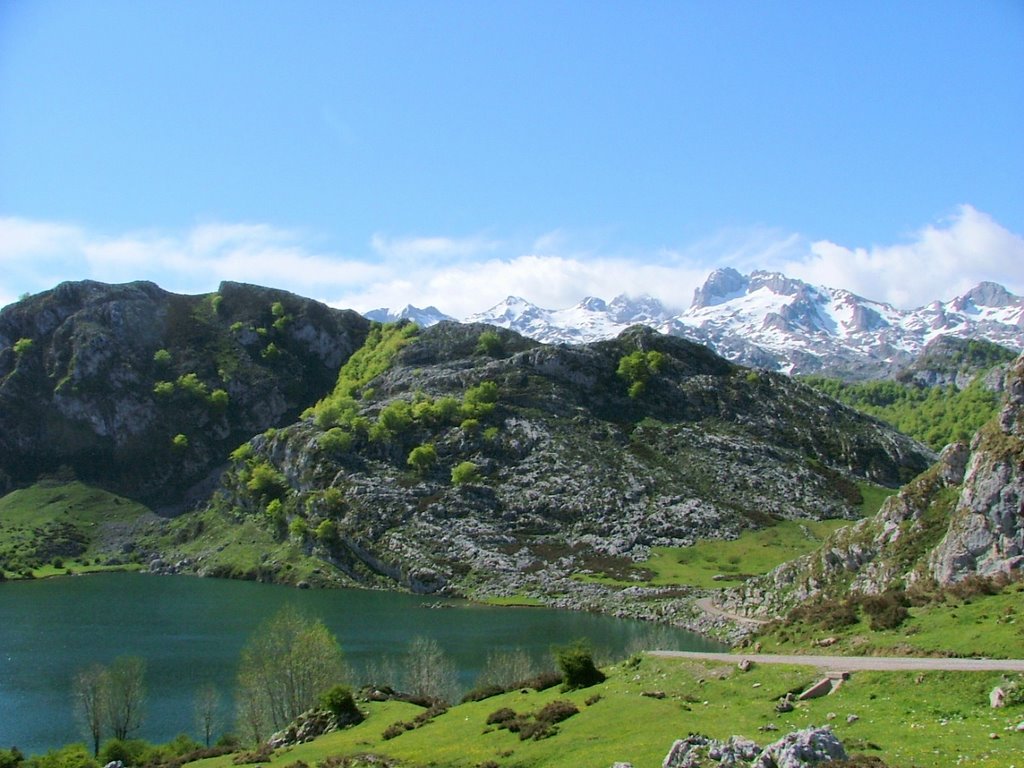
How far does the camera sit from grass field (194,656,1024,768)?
91.2 feet

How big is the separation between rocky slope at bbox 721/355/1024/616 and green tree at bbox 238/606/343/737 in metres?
49.6

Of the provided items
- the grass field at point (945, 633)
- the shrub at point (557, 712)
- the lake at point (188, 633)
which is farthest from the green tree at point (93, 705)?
the grass field at point (945, 633)

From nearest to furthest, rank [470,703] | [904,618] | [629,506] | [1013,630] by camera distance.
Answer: [1013,630] → [904,618] → [470,703] → [629,506]

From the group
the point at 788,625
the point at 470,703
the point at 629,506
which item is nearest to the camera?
the point at 788,625

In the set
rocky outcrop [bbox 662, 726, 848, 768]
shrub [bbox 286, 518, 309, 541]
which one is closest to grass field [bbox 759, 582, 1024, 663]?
rocky outcrop [bbox 662, 726, 848, 768]

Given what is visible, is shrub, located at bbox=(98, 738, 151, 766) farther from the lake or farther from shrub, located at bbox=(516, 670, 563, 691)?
shrub, located at bbox=(516, 670, 563, 691)

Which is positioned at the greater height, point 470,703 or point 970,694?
point 970,694

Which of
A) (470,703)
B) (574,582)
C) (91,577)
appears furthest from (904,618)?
(91,577)

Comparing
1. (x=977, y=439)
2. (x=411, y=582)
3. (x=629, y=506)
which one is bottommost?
(x=411, y=582)

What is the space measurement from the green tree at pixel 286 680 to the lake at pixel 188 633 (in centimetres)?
686

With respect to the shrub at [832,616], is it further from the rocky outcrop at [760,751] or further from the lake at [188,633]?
the lake at [188,633]

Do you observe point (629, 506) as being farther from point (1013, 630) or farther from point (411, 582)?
point (1013, 630)

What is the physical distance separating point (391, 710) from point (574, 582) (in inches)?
4180

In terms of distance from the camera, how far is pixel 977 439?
2835 inches
